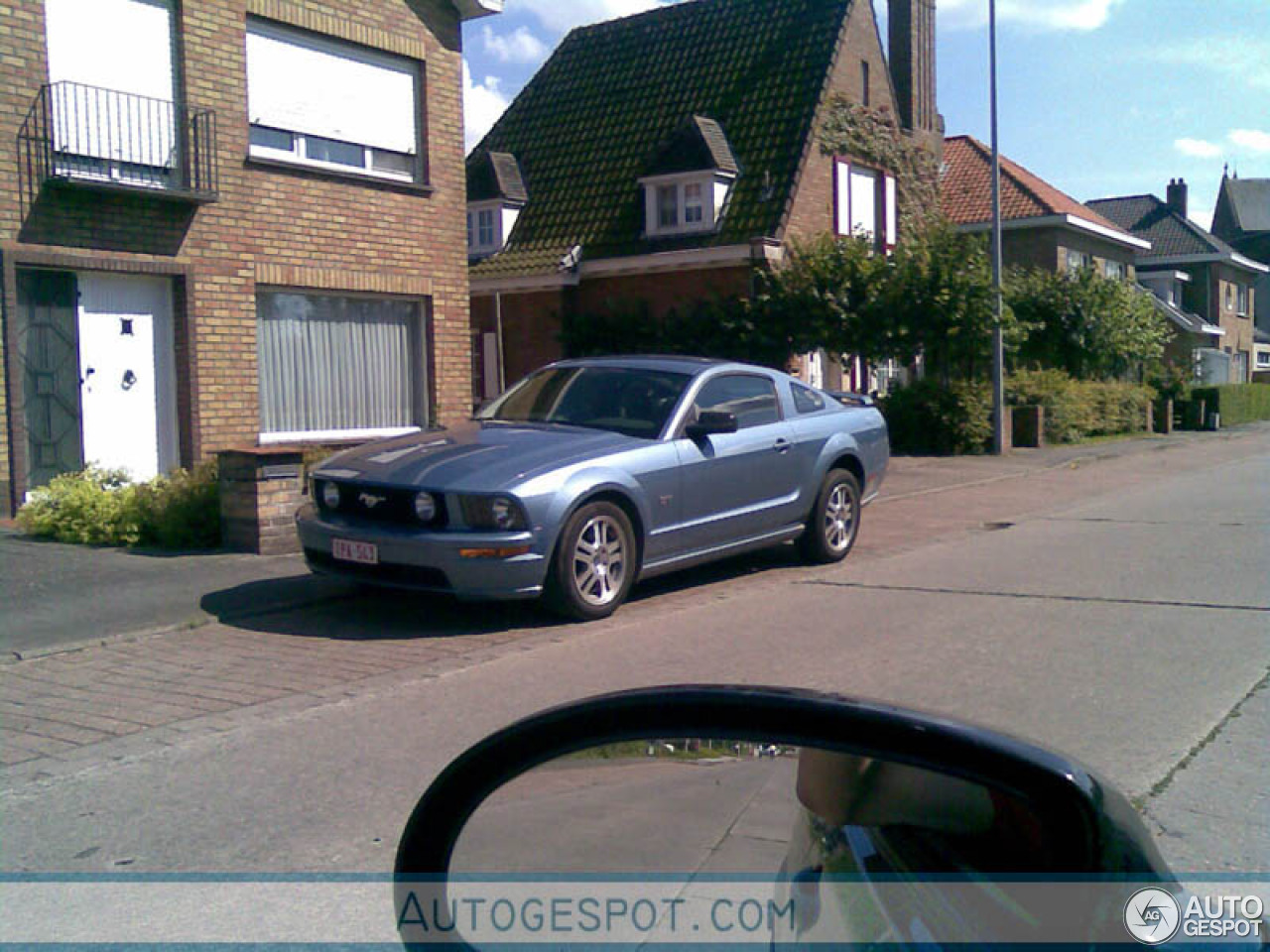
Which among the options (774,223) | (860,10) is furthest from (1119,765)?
(860,10)

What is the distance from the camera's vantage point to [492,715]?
579cm

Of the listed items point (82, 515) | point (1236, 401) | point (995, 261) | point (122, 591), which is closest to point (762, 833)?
point (122, 591)

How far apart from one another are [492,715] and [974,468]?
51.7ft

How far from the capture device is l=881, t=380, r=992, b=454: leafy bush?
23.2 metres

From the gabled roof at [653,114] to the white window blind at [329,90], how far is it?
10220 millimetres

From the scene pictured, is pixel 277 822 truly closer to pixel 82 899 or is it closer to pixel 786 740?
pixel 82 899

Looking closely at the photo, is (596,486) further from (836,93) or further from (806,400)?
(836,93)

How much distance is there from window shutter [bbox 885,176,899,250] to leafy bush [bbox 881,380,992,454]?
5.20 m

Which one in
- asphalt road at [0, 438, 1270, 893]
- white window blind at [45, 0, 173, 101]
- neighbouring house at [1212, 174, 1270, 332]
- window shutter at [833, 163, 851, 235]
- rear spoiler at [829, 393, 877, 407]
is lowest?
asphalt road at [0, 438, 1270, 893]

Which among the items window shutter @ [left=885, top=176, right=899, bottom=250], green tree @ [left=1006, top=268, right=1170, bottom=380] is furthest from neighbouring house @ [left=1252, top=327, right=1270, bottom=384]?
window shutter @ [left=885, top=176, right=899, bottom=250]

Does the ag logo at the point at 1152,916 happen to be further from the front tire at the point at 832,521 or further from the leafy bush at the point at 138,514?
the leafy bush at the point at 138,514

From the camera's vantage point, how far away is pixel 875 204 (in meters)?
27.5

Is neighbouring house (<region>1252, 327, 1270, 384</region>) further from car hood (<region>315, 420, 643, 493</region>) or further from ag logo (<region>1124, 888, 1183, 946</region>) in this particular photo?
ag logo (<region>1124, 888, 1183, 946</region>)

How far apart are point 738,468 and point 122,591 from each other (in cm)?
435
